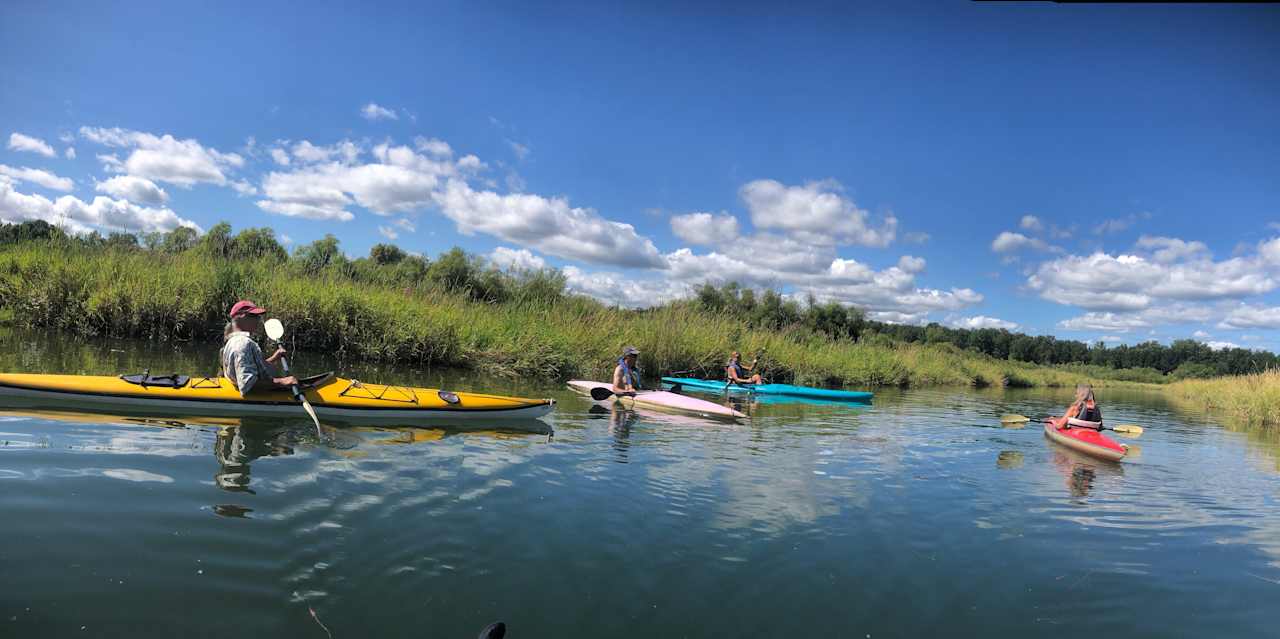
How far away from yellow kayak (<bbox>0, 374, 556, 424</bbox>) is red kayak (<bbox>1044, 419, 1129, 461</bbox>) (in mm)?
8470

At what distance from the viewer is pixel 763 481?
6.19m

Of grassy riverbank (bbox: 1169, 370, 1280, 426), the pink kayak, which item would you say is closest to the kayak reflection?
the pink kayak

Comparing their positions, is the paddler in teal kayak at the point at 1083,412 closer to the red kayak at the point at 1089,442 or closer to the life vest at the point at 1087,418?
the life vest at the point at 1087,418

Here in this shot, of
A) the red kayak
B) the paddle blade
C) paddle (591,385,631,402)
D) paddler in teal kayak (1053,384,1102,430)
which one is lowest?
the red kayak

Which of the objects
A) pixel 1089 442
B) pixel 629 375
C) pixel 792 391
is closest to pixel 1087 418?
pixel 1089 442

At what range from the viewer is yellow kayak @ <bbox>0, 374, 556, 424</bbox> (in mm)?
6891

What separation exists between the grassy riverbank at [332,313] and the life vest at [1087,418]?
998 centimetres

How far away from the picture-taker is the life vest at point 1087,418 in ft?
32.7

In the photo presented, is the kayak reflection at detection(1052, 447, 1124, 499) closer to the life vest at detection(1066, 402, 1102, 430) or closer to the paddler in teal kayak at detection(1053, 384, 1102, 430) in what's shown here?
the life vest at detection(1066, 402, 1102, 430)

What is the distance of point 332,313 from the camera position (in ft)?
46.4

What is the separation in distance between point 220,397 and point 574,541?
4972mm

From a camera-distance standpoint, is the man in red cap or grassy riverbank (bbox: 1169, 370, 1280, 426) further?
grassy riverbank (bbox: 1169, 370, 1280, 426)

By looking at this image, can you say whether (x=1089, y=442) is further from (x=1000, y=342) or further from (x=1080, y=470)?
(x=1000, y=342)

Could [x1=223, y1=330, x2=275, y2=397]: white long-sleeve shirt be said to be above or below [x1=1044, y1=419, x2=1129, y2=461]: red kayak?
above
